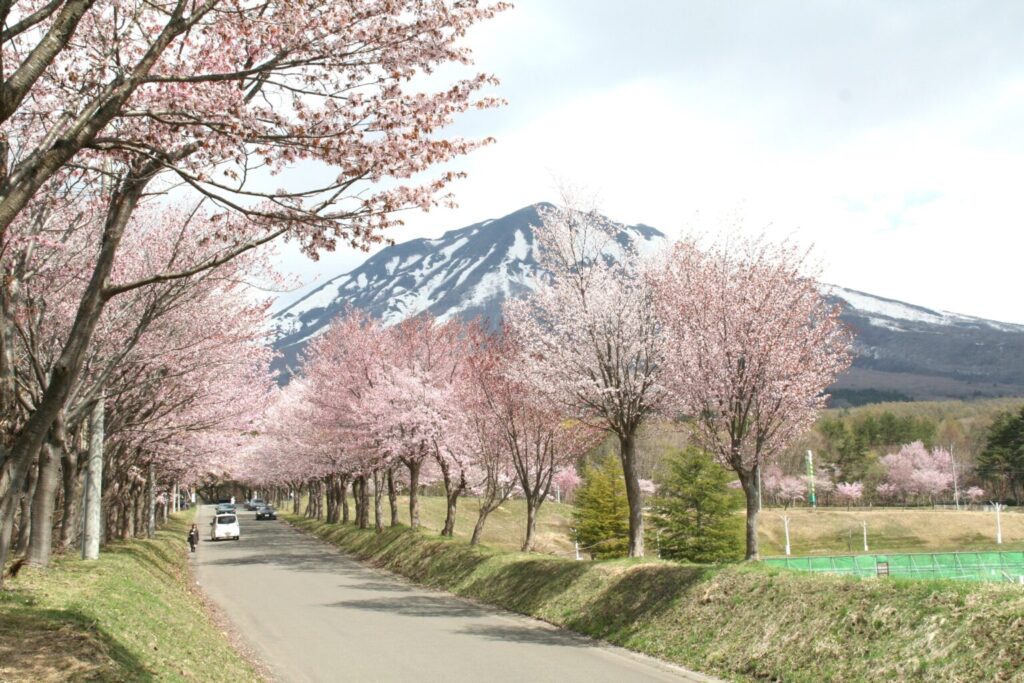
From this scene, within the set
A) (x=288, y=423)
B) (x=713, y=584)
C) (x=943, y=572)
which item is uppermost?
(x=288, y=423)

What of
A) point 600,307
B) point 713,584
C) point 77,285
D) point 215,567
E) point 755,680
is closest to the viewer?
point 755,680

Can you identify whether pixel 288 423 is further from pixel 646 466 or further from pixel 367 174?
pixel 367 174

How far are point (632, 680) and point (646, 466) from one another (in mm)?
77980

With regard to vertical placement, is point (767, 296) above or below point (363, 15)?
below

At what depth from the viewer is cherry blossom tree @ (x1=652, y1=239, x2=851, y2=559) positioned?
637 inches

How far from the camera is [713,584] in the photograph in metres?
15.1

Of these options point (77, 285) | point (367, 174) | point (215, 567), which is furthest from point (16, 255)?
point (215, 567)

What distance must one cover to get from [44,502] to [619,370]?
13.1m

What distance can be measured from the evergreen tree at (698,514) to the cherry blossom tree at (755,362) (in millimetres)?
32329

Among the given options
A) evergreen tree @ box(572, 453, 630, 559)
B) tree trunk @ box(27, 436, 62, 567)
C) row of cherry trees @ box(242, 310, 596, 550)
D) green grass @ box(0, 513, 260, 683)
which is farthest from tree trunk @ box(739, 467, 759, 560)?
evergreen tree @ box(572, 453, 630, 559)

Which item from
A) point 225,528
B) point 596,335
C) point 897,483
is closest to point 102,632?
point 596,335

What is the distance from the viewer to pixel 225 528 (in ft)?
172

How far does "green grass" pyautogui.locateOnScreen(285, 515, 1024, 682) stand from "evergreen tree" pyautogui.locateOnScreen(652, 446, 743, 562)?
1140 inches

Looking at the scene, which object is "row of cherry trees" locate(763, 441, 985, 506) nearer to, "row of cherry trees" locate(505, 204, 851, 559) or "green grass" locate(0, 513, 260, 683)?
"row of cherry trees" locate(505, 204, 851, 559)
